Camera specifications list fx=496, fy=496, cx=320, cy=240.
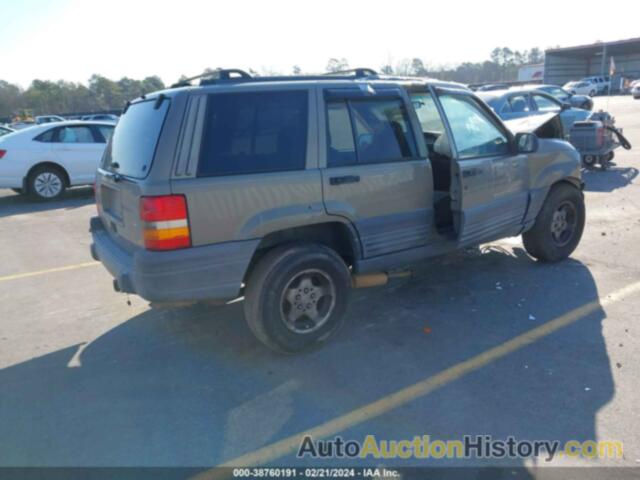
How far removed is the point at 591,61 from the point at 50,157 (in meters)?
74.5

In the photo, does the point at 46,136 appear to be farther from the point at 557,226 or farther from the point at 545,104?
the point at 545,104

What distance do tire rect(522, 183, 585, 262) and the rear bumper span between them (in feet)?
11.3

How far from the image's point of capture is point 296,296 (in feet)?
12.5

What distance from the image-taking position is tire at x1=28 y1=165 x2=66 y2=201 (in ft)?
35.5

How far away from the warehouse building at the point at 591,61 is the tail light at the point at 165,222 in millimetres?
63363

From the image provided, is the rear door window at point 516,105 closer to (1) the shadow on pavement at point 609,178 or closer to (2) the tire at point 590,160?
(2) the tire at point 590,160

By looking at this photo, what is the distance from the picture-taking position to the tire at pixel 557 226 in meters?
5.42

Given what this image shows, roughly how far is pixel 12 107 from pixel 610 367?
76131 mm

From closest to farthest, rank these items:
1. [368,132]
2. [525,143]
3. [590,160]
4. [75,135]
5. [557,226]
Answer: [368,132] → [525,143] → [557,226] → [590,160] → [75,135]

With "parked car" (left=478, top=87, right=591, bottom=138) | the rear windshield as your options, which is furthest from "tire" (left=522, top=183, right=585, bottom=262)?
"parked car" (left=478, top=87, right=591, bottom=138)

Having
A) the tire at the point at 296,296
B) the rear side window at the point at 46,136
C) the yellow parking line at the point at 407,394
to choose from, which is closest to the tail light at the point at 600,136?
the yellow parking line at the point at 407,394

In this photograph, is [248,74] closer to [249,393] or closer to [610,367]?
[249,393]

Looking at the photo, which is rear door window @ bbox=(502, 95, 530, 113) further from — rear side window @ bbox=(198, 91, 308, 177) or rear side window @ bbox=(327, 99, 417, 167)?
rear side window @ bbox=(198, 91, 308, 177)

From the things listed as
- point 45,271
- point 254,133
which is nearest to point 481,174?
point 254,133
